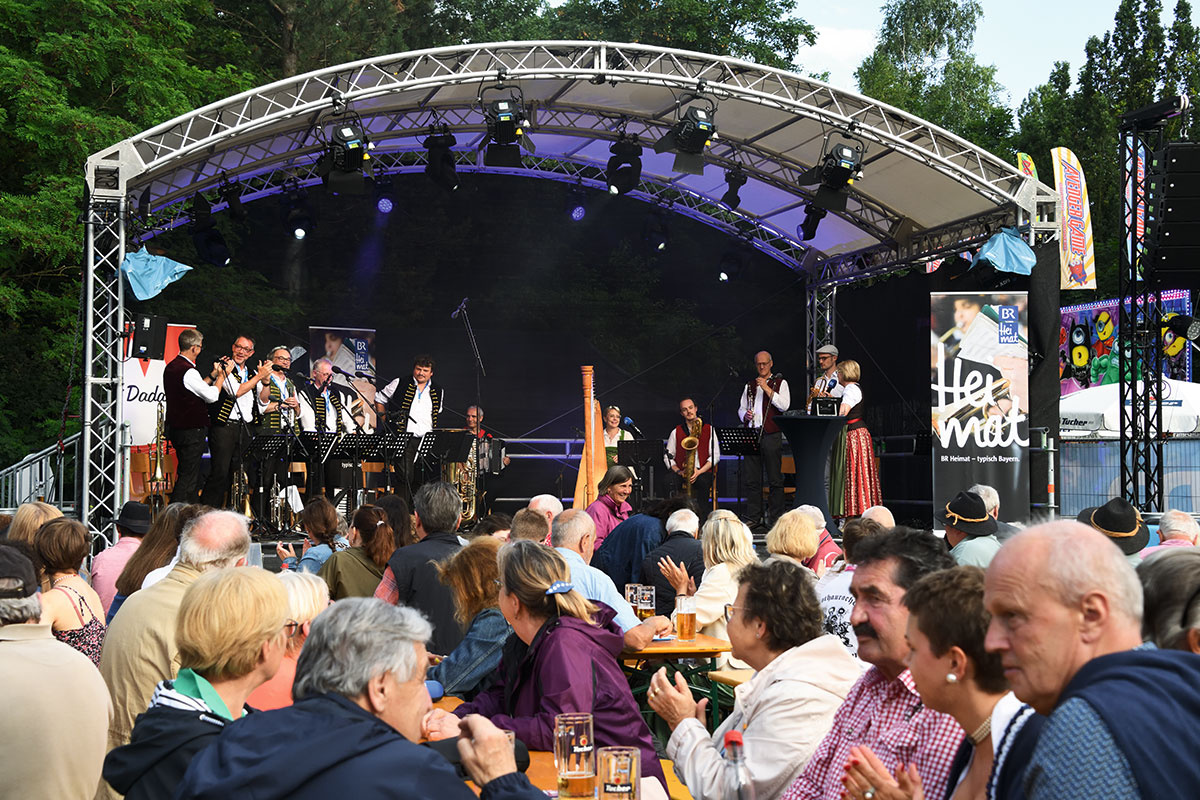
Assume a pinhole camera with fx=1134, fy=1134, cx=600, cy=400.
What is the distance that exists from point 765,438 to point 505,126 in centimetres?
436

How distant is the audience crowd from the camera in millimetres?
1537

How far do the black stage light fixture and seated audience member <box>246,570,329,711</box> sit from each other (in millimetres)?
8862

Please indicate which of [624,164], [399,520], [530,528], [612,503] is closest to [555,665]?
[530,528]

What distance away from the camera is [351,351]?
47.5 ft

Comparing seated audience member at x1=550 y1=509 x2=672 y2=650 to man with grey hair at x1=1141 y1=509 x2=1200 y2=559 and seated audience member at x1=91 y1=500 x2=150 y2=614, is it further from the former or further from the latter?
man with grey hair at x1=1141 y1=509 x2=1200 y2=559

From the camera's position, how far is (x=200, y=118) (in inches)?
394

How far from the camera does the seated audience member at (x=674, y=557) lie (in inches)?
249

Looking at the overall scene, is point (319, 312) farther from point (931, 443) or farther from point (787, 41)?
point (787, 41)

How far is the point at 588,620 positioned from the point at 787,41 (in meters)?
26.7

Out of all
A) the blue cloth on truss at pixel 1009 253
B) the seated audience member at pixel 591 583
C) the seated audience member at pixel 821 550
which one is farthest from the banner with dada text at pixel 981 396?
the seated audience member at pixel 591 583

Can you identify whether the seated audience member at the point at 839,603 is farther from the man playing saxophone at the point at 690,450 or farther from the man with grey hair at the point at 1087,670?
the man playing saxophone at the point at 690,450

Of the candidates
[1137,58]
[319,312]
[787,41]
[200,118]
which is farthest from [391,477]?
[1137,58]

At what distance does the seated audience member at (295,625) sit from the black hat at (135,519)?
9.87ft

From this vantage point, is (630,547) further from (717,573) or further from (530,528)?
(530,528)
